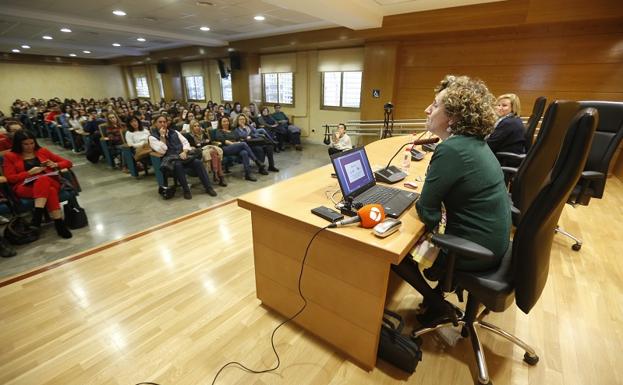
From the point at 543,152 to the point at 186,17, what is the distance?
20.8ft

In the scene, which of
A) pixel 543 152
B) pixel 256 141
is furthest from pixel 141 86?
pixel 543 152

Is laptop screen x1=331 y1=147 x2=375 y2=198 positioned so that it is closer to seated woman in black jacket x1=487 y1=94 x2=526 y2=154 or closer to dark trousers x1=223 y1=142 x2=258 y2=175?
seated woman in black jacket x1=487 y1=94 x2=526 y2=154

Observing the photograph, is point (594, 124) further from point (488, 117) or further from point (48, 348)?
point (48, 348)

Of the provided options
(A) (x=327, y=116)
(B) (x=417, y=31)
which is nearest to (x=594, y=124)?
(B) (x=417, y=31)

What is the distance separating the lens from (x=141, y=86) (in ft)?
A: 44.7

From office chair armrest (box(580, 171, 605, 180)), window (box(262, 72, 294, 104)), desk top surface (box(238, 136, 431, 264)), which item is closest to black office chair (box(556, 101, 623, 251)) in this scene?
office chair armrest (box(580, 171, 605, 180))

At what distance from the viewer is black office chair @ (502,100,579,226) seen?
1.62 metres

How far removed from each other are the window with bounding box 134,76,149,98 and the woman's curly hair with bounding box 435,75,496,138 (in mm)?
15392

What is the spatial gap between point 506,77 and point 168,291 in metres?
5.96

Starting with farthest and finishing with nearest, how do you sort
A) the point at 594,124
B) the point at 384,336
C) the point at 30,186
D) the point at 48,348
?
the point at 30,186
the point at 48,348
the point at 384,336
the point at 594,124

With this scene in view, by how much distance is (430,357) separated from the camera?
147 centimetres

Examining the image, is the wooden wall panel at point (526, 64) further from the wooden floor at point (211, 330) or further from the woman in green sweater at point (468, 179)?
the woman in green sweater at point (468, 179)

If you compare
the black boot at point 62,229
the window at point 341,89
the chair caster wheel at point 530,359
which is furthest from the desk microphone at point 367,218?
the window at point 341,89

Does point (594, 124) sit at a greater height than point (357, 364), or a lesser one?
greater
